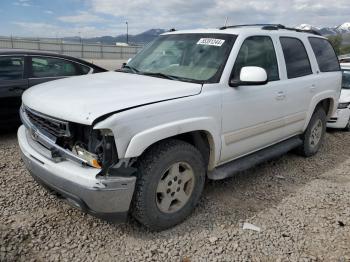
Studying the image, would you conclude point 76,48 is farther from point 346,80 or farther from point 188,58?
point 188,58

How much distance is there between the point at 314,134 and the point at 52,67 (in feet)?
15.1

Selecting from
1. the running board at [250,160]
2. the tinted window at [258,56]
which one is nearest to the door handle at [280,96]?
the tinted window at [258,56]

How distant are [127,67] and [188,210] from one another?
1979mm

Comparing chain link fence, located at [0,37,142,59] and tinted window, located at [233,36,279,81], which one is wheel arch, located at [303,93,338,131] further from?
chain link fence, located at [0,37,142,59]

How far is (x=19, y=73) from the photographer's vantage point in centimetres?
571

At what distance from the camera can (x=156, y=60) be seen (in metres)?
4.10

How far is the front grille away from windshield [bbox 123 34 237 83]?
128 cm

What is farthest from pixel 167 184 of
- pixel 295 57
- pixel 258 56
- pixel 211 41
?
pixel 295 57

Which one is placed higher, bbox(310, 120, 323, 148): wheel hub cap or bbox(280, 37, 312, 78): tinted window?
bbox(280, 37, 312, 78): tinted window

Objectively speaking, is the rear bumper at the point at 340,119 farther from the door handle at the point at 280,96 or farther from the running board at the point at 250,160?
the door handle at the point at 280,96

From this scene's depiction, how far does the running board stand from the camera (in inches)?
144

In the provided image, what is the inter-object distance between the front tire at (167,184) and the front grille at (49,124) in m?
0.68

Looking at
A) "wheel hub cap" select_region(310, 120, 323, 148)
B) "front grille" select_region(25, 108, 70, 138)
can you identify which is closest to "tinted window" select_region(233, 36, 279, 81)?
"wheel hub cap" select_region(310, 120, 323, 148)

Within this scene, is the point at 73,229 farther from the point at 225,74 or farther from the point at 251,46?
the point at 251,46
